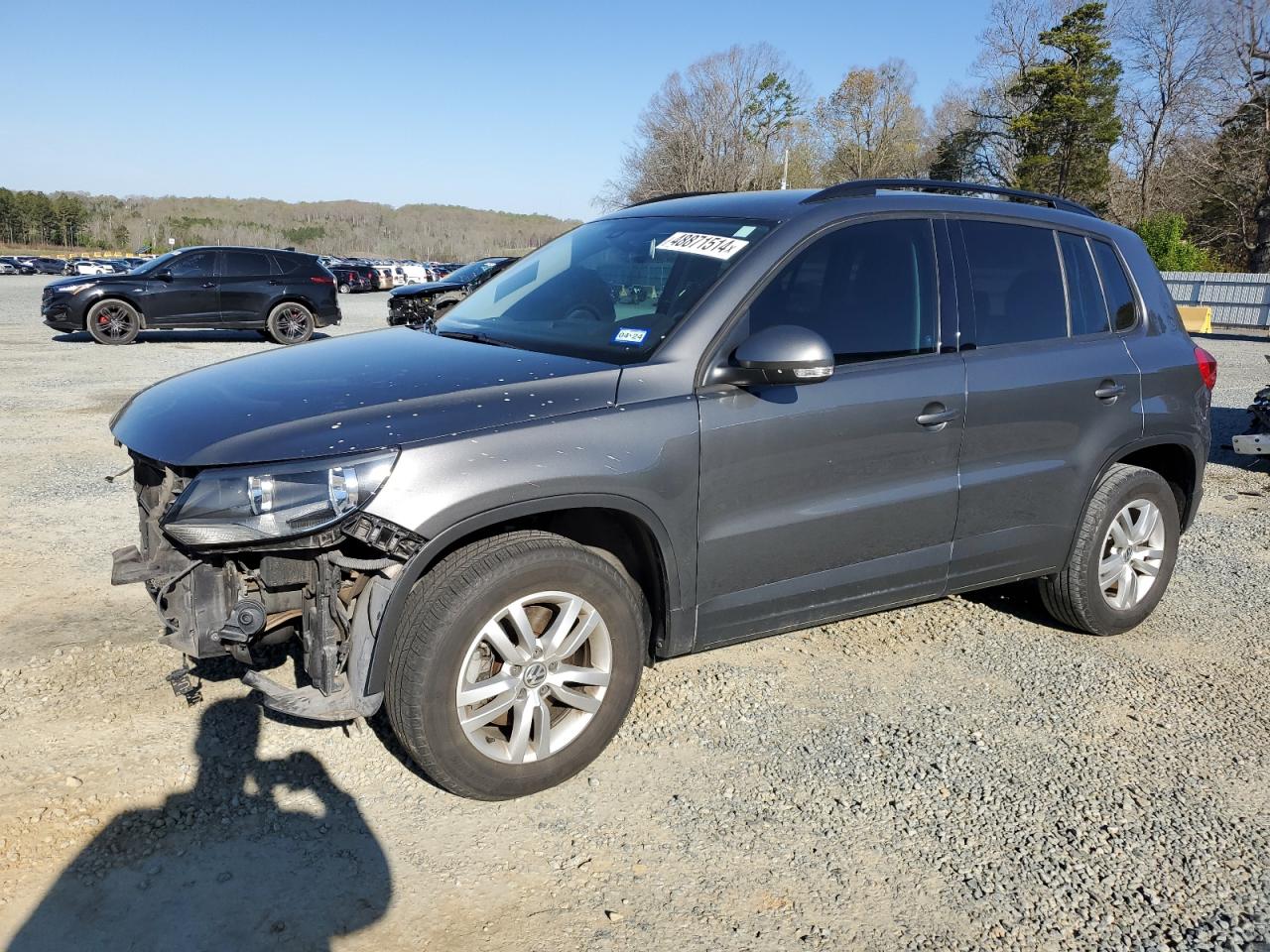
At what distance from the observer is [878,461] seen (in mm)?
3684

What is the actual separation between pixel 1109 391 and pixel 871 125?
63782 millimetres

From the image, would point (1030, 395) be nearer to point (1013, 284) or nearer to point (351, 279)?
point (1013, 284)

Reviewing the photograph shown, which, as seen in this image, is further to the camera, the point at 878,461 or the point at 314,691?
the point at 878,461

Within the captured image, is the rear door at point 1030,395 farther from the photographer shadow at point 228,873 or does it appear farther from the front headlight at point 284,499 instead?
the photographer shadow at point 228,873

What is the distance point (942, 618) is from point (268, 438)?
10.9 ft

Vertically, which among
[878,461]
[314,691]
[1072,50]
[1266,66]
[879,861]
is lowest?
[879,861]

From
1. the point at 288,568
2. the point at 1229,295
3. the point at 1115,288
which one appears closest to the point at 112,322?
the point at 288,568

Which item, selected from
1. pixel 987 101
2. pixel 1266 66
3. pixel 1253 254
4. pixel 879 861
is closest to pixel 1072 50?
pixel 987 101

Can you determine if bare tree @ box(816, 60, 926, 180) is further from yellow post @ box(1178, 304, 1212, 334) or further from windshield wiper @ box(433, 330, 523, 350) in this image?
windshield wiper @ box(433, 330, 523, 350)

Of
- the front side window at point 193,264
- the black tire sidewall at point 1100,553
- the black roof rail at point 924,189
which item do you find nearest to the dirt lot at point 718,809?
the black tire sidewall at point 1100,553

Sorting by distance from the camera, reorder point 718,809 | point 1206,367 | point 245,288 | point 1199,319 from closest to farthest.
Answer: point 718,809 < point 1206,367 < point 245,288 < point 1199,319

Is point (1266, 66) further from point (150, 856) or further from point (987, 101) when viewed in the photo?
point (150, 856)

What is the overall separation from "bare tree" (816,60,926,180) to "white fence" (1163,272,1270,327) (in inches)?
1448

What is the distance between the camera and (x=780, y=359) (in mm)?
3209
